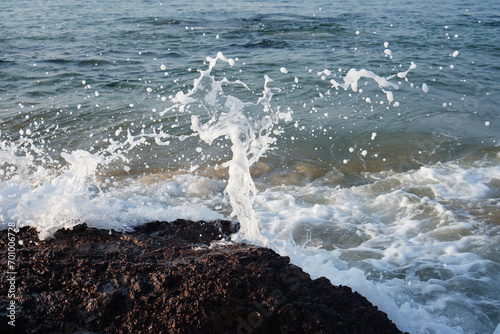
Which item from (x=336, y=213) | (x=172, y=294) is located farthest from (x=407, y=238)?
(x=172, y=294)

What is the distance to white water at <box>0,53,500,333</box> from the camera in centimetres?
282

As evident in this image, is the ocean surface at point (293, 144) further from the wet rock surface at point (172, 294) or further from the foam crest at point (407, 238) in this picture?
the wet rock surface at point (172, 294)

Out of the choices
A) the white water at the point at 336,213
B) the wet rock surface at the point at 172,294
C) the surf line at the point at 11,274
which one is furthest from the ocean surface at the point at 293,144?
the wet rock surface at the point at 172,294

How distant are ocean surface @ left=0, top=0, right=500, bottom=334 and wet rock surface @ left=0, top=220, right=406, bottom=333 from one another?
1.31ft

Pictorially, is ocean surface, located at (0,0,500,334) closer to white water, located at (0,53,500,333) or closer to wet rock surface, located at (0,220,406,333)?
white water, located at (0,53,500,333)

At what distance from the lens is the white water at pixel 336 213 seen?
9.25 feet

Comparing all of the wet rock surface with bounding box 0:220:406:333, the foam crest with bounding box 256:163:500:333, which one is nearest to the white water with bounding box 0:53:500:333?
the foam crest with bounding box 256:163:500:333

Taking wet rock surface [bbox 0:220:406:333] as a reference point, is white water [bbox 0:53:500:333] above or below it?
below

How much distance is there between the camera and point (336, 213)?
4305 millimetres

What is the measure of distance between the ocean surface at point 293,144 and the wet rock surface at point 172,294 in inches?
15.8

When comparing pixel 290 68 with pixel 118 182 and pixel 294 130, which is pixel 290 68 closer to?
pixel 294 130

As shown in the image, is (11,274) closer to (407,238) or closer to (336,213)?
(336,213)

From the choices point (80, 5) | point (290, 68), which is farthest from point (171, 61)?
point (80, 5)

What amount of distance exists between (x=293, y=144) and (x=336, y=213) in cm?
194
